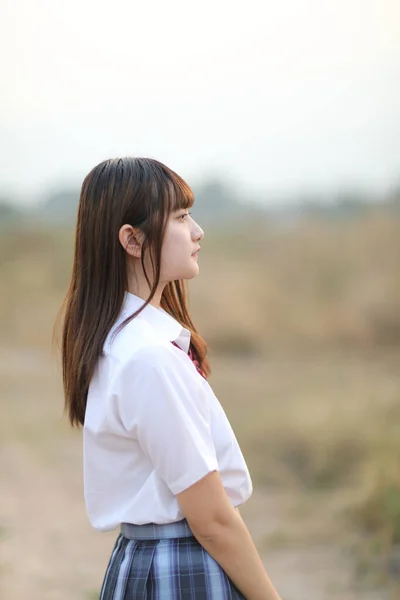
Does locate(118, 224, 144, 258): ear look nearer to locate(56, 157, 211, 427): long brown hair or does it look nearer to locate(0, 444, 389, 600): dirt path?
locate(56, 157, 211, 427): long brown hair

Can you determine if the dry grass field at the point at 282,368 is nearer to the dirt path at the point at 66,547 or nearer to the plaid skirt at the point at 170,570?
the dirt path at the point at 66,547

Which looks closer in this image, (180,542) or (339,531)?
(180,542)

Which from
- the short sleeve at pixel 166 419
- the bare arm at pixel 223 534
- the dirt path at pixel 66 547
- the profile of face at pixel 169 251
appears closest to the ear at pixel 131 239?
the profile of face at pixel 169 251

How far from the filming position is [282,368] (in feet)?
9.38

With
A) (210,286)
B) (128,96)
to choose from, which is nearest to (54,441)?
(210,286)

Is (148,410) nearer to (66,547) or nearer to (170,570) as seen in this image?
(170,570)

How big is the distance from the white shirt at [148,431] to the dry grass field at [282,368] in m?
1.72

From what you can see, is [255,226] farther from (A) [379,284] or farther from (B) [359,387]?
(B) [359,387]

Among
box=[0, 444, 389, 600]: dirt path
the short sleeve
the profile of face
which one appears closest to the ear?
the profile of face

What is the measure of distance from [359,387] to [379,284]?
0.40 meters

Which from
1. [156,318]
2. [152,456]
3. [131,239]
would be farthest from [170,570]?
[131,239]

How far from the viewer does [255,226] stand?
2891mm

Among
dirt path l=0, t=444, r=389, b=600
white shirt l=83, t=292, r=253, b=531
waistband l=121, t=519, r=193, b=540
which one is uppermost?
white shirt l=83, t=292, r=253, b=531

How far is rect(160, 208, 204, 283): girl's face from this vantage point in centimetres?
105
